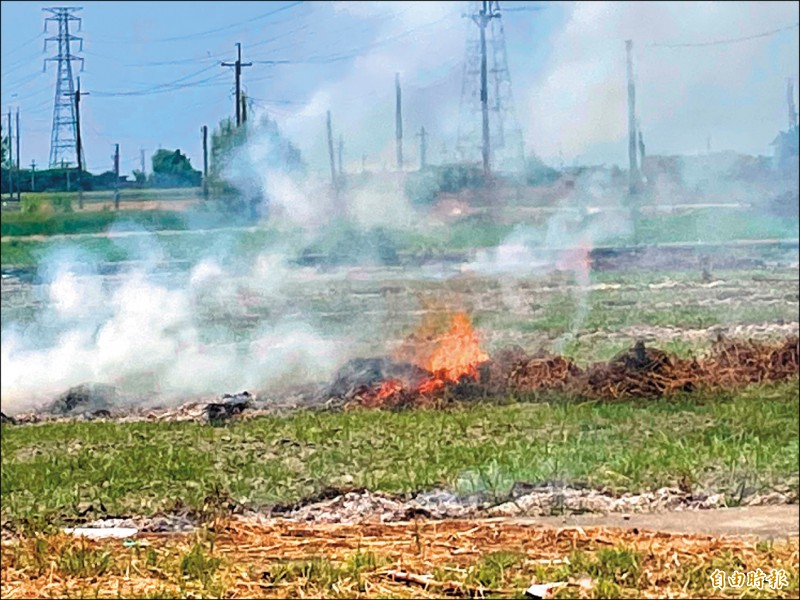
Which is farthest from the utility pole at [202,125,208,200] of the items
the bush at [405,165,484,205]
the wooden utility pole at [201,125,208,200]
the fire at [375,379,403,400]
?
the fire at [375,379,403,400]

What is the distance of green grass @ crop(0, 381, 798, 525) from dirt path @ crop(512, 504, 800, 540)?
0.41 meters

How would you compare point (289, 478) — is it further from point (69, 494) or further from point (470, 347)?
point (470, 347)

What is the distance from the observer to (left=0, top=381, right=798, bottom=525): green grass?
7605mm

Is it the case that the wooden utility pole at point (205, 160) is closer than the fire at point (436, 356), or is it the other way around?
the wooden utility pole at point (205, 160)

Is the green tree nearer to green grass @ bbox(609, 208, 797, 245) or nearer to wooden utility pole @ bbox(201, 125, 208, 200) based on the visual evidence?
wooden utility pole @ bbox(201, 125, 208, 200)

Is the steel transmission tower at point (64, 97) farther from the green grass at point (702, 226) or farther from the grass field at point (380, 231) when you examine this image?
the green grass at point (702, 226)

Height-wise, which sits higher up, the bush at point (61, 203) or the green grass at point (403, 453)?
the bush at point (61, 203)

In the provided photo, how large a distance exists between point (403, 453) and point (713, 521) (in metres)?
2.23

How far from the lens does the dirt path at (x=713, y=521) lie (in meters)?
7.42

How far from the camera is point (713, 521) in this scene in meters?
7.70

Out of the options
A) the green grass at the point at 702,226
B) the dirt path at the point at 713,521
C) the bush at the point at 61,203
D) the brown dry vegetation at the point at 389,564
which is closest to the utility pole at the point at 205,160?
the bush at the point at 61,203

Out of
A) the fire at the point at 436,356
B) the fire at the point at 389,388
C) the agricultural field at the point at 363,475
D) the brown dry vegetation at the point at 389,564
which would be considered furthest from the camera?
the fire at the point at 436,356

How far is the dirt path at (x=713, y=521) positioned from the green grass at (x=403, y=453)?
413 millimetres

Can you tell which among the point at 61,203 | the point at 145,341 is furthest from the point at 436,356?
the point at 61,203
